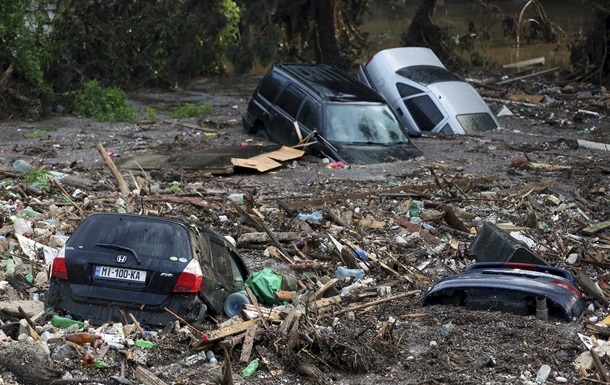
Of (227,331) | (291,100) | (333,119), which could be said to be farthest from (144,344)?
(291,100)

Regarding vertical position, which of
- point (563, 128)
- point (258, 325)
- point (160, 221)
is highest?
point (160, 221)

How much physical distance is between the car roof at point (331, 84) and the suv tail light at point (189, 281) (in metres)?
10.2

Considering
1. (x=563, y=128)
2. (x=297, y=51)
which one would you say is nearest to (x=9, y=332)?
(x=563, y=128)

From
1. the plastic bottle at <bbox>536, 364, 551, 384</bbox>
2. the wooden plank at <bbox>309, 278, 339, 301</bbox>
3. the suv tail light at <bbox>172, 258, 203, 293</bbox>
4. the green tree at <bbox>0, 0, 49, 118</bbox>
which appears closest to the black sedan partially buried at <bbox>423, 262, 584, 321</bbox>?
the wooden plank at <bbox>309, 278, 339, 301</bbox>

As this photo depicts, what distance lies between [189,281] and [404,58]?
15390mm

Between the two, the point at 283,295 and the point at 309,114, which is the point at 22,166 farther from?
the point at 283,295

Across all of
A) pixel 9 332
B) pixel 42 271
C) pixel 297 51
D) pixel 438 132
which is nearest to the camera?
pixel 9 332

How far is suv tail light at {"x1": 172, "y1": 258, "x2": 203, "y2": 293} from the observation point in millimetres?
9102

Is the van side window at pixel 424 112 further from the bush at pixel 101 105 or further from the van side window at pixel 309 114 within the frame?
the bush at pixel 101 105

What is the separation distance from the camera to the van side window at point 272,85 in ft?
66.4

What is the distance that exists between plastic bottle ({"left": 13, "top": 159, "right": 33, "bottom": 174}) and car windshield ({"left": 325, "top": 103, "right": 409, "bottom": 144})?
522 centimetres

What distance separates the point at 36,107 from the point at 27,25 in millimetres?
3261

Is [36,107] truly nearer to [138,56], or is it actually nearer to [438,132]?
[138,56]

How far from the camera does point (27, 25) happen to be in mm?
25547
